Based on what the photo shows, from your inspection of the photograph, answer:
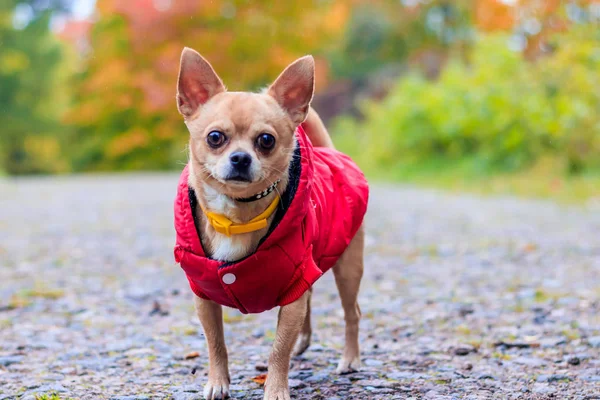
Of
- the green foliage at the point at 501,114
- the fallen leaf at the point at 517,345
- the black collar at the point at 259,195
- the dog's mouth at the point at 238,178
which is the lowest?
the fallen leaf at the point at 517,345

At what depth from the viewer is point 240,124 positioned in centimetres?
297

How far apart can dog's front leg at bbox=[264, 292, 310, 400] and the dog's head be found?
49 cm

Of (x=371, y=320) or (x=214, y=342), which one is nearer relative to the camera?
(x=214, y=342)

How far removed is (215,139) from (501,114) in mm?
12511

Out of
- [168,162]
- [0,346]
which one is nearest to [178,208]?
[0,346]

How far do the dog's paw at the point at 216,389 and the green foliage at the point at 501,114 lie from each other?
34.3 feet

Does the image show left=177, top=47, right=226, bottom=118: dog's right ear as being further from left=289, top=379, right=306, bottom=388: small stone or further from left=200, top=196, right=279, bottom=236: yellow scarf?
left=289, top=379, right=306, bottom=388: small stone

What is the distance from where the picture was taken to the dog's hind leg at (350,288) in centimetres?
354

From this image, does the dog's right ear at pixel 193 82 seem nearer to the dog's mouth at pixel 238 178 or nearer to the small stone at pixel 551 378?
the dog's mouth at pixel 238 178

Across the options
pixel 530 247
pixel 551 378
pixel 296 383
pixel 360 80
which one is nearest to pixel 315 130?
pixel 296 383

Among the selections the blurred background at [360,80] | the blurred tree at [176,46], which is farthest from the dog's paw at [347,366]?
the blurred tree at [176,46]

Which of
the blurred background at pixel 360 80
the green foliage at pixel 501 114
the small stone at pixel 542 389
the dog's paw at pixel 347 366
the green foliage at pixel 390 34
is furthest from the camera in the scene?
the green foliage at pixel 390 34

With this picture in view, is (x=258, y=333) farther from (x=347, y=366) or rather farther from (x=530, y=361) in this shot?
(x=530, y=361)

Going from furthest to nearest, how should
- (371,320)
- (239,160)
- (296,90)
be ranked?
1. (371,320)
2. (296,90)
3. (239,160)
